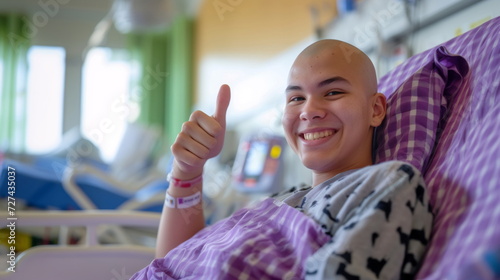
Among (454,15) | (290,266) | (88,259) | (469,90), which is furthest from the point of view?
(454,15)

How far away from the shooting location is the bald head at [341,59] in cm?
111

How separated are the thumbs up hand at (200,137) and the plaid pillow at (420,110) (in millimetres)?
344

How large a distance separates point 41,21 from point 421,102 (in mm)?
7076

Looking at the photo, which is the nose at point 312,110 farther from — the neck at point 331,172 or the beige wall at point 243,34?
the beige wall at point 243,34

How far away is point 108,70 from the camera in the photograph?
7582 millimetres

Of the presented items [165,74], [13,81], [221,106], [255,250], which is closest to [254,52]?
[221,106]

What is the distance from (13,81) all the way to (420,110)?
669 centimetres

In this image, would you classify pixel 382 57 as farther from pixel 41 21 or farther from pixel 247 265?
pixel 41 21

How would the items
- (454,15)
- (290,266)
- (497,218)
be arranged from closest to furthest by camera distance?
1. (497,218)
2. (290,266)
3. (454,15)

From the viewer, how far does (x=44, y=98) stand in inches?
287

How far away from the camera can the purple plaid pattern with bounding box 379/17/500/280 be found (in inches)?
28.6

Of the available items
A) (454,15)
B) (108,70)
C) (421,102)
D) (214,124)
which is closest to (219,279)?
(214,124)

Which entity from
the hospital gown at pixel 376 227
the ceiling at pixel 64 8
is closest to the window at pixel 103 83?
the ceiling at pixel 64 8

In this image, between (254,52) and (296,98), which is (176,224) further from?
(254,52)
